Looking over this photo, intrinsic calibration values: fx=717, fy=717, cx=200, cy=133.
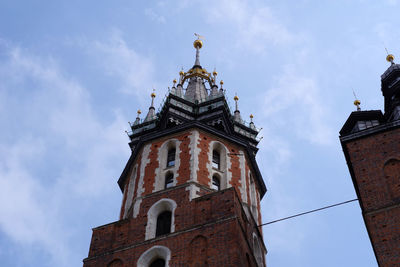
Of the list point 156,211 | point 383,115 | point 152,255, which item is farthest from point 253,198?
point 152,255

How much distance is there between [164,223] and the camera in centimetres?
3731

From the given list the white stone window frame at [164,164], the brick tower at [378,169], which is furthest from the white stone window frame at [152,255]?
the brick tower at [378,169]

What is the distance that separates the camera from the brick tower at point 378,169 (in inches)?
1237

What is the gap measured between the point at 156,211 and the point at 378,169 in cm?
1167

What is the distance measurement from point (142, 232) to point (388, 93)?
18.0 meters

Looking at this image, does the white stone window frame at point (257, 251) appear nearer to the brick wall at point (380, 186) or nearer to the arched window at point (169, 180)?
the arched window at point (169, 180)

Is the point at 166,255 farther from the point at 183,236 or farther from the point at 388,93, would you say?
the point at 388,93

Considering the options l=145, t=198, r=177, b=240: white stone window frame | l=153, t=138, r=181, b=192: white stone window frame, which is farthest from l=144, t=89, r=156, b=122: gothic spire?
l=145, t=198, r=177, b=240: white stone window frame

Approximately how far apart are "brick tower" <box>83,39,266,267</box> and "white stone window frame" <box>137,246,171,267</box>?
0.16 feet

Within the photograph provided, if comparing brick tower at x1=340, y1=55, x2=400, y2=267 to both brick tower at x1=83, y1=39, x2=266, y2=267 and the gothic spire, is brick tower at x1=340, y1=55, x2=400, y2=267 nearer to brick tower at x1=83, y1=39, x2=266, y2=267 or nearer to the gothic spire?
brick tower at x1=83, y1=39, x2=266, y2=267

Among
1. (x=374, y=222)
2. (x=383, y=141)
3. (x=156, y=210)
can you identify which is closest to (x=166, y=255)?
(x=156, y=210)

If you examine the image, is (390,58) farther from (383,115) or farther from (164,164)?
(164,164)

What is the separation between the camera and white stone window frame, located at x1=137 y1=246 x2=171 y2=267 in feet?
113

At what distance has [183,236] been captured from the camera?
35031 mm
